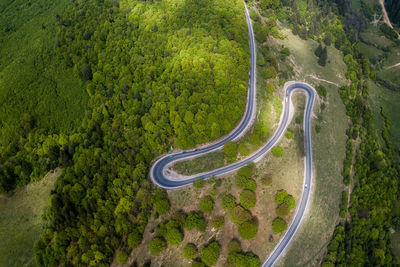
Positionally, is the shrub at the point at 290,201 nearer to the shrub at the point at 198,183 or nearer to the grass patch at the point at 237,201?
the grass patch at the point at 237,201

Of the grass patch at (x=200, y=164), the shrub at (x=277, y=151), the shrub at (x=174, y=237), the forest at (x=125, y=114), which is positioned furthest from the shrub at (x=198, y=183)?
the shrub at (x=277, y=151)

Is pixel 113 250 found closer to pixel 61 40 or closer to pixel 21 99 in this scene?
pixel 21 99

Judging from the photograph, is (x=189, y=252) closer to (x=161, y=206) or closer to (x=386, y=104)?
(x=161, y=206)

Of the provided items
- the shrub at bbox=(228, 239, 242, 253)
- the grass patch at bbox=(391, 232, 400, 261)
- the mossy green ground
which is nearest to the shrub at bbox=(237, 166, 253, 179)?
the shrub at bbox=(228, 239, 242, 253)

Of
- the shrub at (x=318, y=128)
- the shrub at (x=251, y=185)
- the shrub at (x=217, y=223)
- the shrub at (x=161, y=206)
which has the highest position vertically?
the shrub at (x=161, y=206)

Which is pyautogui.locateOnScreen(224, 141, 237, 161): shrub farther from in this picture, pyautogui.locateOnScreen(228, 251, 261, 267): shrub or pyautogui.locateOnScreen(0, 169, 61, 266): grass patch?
pyautogui.locateOnScreen(0, 169, 61, 266): grass patch

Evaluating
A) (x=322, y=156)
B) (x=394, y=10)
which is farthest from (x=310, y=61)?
(x=394, y=10)

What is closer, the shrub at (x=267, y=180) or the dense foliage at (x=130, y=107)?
the dense foliage at (x=130, y=107)
